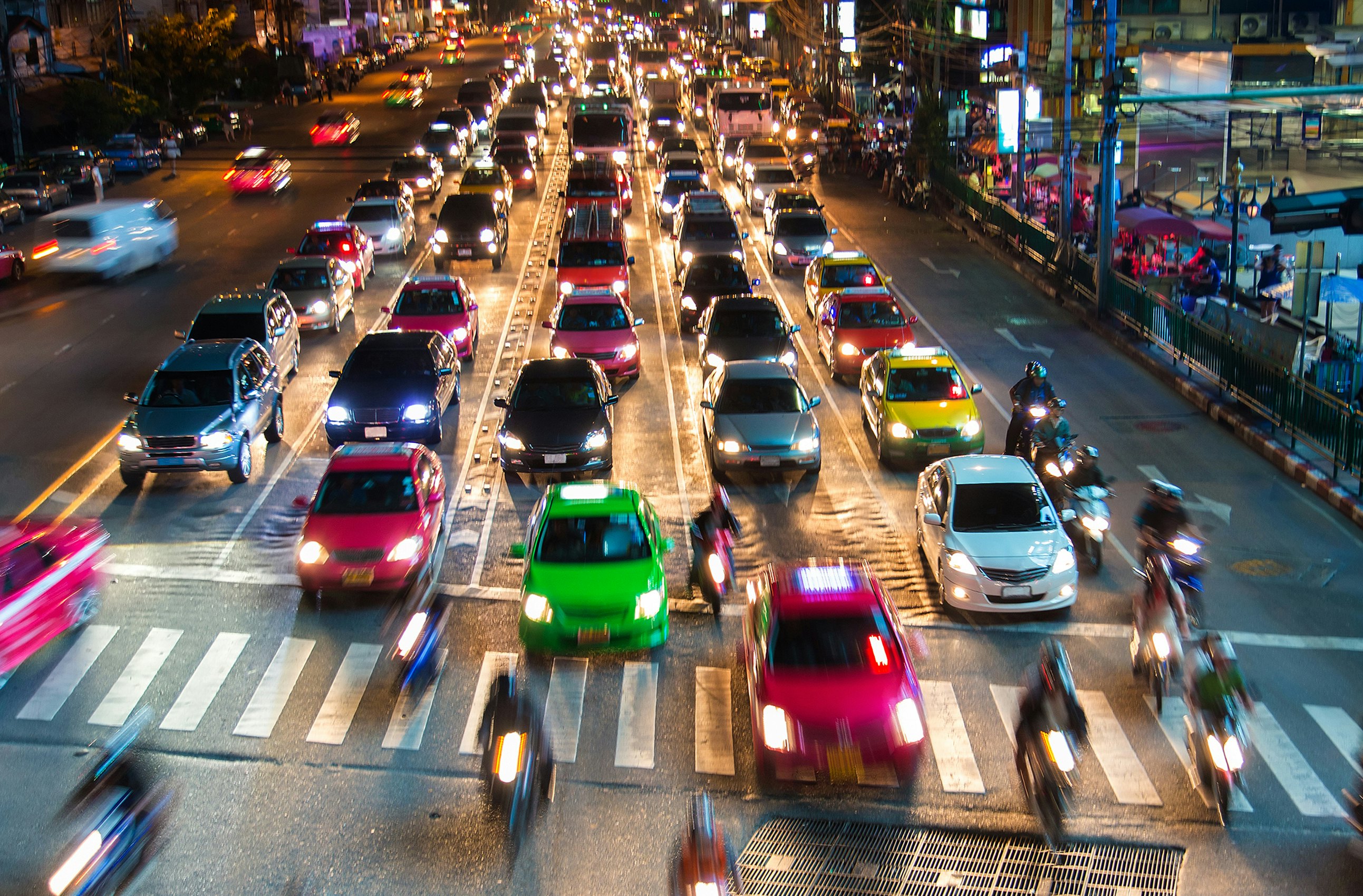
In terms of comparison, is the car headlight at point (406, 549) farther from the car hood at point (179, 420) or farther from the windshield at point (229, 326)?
the windshield at point (229, 326)

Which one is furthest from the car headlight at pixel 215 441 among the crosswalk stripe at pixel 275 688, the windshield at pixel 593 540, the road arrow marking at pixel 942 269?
the road arrow marking at pixel 942 269

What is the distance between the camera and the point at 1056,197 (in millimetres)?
44344

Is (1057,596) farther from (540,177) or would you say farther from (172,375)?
(540,177)

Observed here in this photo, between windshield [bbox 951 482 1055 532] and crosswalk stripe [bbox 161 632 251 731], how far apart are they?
797cm

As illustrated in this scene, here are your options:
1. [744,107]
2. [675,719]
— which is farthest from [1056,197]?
[675,719]

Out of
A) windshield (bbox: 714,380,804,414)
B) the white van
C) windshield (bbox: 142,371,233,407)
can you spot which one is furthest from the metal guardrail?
the white van

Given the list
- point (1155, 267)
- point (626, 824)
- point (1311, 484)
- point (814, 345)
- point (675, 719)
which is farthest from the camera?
point (1155, 267)

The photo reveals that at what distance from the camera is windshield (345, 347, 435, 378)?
21531 millimetres

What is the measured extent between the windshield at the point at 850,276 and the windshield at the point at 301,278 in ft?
36.1

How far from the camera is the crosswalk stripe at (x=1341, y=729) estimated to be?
461 inches

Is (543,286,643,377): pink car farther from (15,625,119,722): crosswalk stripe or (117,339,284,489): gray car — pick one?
(15,625,119,722): crosswalk stripe

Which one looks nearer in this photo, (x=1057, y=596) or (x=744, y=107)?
(x=1057, y=596)

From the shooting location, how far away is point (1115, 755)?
11.7 m

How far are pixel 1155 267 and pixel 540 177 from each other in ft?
92.9
